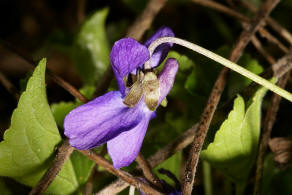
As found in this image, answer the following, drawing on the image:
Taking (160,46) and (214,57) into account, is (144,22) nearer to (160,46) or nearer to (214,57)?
(160,46)

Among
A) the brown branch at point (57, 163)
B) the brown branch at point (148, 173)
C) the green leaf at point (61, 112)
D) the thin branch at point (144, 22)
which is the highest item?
the thin branch at point (144, 22)

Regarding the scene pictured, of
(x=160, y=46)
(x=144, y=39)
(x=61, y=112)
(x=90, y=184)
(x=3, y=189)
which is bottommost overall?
(x=3, y=189)

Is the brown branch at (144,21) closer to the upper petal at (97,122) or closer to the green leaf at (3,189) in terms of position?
the upper petal at (97,122)

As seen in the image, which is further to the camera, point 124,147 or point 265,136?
point 265,136

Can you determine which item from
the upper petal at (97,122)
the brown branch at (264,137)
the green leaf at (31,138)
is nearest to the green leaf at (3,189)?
the green leaf at (31,138)

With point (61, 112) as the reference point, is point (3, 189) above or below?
below

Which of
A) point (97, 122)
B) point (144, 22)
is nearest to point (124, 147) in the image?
point (97, 122)

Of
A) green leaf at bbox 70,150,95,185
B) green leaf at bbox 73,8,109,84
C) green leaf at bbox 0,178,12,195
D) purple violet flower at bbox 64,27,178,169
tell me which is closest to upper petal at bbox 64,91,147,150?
purple violet flower at bbox 64,27,178,169
